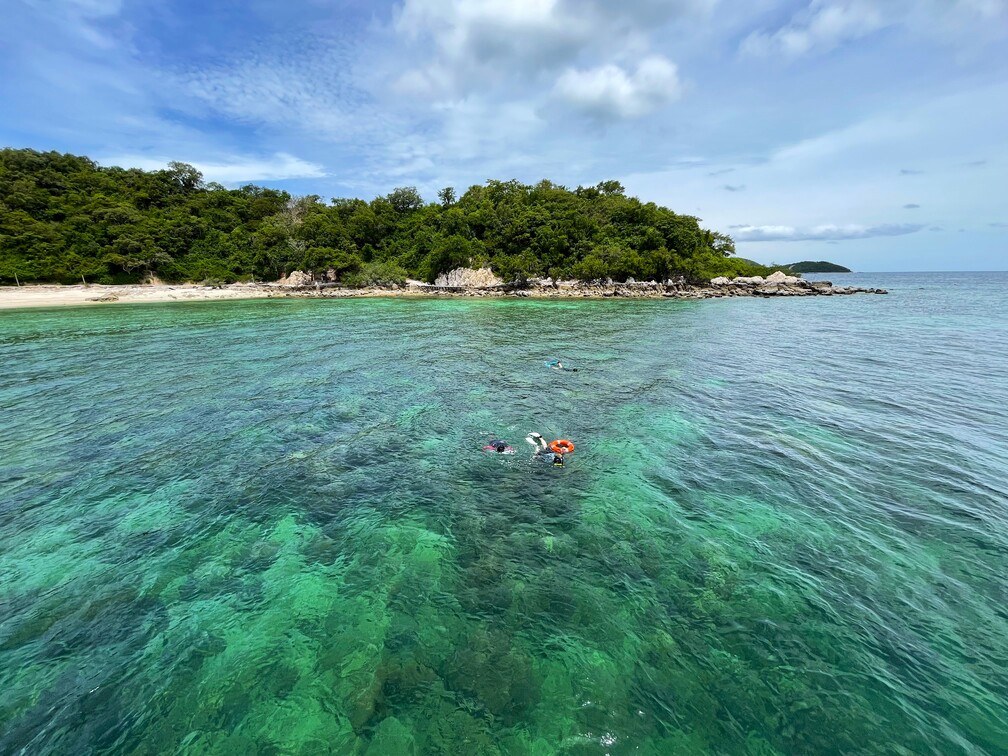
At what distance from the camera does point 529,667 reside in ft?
18.2

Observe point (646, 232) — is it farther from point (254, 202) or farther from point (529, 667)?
point (254, 202)

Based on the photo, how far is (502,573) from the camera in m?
7.31

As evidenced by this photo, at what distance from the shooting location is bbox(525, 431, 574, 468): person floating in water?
1139 cm

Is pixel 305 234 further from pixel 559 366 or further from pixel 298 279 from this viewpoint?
pixel 559 366

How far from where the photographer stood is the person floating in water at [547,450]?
1139 centimetres

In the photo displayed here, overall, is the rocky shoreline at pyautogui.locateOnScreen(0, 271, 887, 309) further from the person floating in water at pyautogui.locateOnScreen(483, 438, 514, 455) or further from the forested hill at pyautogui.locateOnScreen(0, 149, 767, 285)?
the person floating in water at pyautogui.locateOnScreen(483, 438, 514, 455)

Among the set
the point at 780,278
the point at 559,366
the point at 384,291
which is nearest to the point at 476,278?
the point at 384,291

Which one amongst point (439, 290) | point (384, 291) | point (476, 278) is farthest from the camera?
point (384, 291)

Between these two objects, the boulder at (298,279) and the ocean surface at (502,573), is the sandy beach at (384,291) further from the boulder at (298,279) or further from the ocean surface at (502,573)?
the ocean surface at (502,573)

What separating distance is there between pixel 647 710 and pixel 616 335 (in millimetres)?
30031

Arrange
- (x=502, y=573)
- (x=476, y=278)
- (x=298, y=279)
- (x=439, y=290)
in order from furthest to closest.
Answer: (x=298, y=279), (x=439, y=290), (x=476, y=278), (x=502, y=573)

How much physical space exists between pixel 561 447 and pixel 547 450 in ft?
1.41

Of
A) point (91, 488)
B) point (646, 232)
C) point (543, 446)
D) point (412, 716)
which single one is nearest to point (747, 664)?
point (412, 716)

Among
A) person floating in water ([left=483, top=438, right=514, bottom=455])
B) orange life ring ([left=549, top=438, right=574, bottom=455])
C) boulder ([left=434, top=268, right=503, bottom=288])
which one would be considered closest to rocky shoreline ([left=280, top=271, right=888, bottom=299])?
boulder ([left=434, top=268, right=503, bottom=288])
